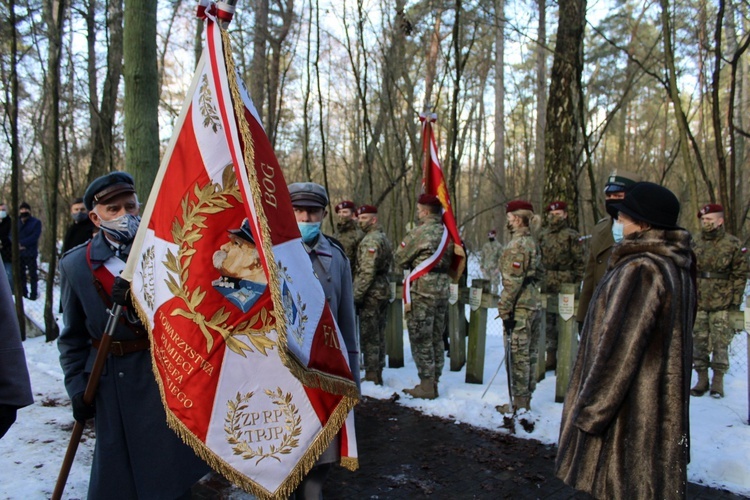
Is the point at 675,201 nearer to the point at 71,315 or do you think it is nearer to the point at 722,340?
the point at 71,315

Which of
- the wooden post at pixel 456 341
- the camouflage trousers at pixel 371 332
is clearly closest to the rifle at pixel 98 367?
the camouflage trousers at pixel 371 332

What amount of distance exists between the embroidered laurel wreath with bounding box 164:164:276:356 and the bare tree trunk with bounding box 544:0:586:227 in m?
6.86

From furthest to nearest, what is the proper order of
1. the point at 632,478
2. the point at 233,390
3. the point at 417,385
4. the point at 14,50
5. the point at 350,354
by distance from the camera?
the point at 14,50 → the point at 417,385 → the point at 350,354 → the point at 632,478 → the point at 233,390

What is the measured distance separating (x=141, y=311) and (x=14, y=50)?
24.3 ft

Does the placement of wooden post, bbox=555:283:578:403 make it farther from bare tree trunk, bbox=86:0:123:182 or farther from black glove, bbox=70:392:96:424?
bare tree trunk, bbox=86:0:123:182

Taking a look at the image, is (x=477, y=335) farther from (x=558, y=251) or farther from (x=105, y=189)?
(x=105, y=189)

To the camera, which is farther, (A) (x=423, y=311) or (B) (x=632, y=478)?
(A) (x=423, y=311)

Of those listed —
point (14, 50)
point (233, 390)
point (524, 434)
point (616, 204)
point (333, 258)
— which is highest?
point (14, 50)

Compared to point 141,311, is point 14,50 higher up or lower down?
higher up

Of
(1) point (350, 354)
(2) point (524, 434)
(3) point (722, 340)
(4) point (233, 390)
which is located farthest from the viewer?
(3) point (722, 340)

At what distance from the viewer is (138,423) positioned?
3.03 m

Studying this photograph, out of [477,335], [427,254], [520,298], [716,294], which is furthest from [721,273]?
[427,254]

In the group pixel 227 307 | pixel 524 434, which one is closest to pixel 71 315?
pixel 227 307

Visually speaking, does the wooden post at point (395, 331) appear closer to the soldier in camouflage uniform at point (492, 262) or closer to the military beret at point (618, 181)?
the military beret at point (618, 181)
